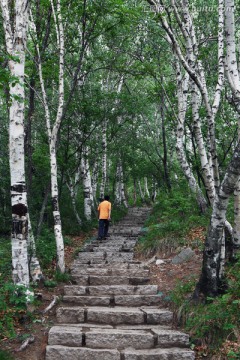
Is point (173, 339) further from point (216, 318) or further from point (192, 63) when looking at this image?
point (192, 63)

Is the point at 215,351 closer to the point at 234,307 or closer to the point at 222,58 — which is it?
the point at 234,307

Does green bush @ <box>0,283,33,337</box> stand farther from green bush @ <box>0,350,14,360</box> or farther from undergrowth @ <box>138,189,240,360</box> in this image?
undergrowth @ <box>138,189,240,360</box>

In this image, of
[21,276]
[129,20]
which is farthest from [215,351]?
[129,20]

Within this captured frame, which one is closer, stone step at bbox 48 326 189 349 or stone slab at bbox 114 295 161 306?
stone step at bbox 48 326 189 349

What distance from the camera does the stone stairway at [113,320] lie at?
560 cm

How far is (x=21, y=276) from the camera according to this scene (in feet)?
21.5

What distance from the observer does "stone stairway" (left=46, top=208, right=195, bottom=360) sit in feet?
18.4

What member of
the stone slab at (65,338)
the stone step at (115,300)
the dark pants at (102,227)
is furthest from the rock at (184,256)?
the stone slab at (65,338)

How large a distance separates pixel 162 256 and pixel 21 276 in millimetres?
4570

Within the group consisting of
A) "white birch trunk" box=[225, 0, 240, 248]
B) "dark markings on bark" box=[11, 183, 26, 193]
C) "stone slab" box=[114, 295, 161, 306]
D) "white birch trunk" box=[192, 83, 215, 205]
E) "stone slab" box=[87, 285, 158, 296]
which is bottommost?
"stone slab" box=[114, 295, 161, 306]

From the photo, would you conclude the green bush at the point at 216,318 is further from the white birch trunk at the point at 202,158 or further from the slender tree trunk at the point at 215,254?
the white birch trunk at the point at 202,158

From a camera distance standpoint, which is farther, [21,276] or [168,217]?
[168,217]

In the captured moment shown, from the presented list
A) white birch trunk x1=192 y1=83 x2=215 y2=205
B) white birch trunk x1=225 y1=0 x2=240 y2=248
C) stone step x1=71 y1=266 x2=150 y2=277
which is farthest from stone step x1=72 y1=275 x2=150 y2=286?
white birch trunk x1=225 y1=0 x2=240 y2=248

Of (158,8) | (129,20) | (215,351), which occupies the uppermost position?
(129,20)
